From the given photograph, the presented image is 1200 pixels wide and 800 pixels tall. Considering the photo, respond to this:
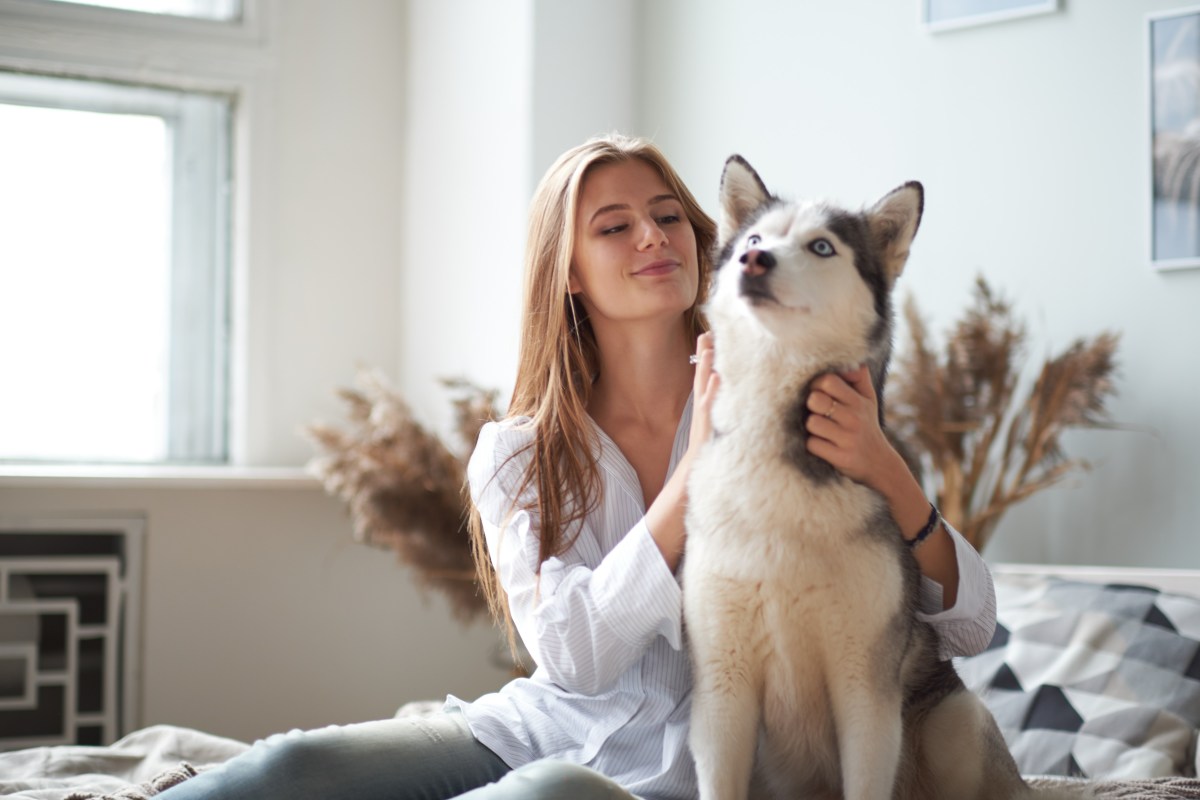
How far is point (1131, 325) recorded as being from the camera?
104 inches

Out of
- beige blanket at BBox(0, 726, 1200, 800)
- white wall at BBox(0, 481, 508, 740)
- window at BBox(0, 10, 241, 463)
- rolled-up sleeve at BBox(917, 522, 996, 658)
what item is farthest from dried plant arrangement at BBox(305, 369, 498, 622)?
rolled-up sleeve at BBox(917, 522, 996, 658)

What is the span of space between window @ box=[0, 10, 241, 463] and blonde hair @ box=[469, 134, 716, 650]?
2295 millimetres

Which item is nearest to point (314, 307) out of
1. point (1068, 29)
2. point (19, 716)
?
point (19, 716)

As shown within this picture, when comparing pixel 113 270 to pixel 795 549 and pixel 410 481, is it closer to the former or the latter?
pixel 410 481

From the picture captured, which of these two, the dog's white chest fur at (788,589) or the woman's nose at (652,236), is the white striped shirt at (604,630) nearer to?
the dog's white chest fur at (788,589)

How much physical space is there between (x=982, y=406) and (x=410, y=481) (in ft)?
4.92

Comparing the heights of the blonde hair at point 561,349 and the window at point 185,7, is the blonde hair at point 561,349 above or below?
below

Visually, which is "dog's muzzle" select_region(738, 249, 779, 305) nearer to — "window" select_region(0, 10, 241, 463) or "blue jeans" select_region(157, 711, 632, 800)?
"blue jeans" select_region(157, 711, 632, 800)

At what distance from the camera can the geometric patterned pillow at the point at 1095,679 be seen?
2023 millimetres

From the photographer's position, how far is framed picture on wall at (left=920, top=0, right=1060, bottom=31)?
284 cm

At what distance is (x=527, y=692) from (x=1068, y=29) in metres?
2.16

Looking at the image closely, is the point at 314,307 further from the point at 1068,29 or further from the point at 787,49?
the point at 1068,29

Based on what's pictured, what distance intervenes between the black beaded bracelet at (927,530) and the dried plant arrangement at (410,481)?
181cm

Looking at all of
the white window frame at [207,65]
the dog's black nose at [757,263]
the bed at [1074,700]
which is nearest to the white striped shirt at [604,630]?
the dog's black nose at [757,263]
